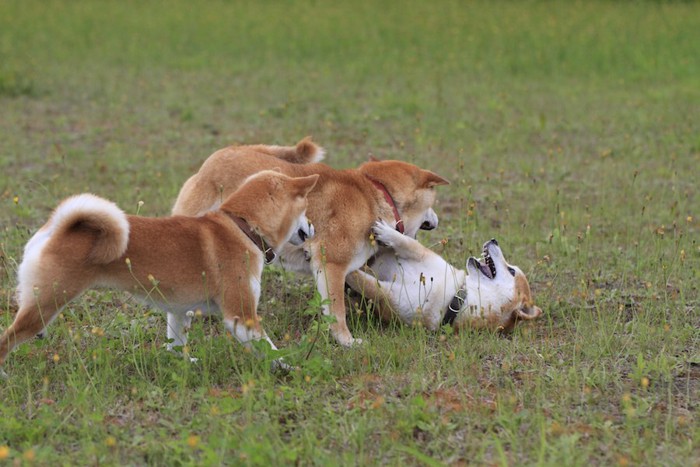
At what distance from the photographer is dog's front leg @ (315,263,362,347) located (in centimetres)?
527

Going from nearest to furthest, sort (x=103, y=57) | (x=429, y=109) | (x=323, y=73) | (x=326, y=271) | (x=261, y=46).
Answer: (x=326, y=271) < (x=429, y=109) < (x=323, y=73) < (x=103, y=57) < (x=261, y=46)

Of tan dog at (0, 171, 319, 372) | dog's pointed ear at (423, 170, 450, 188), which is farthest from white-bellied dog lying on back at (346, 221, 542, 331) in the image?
tan dog at (0, 171, 319, 372)

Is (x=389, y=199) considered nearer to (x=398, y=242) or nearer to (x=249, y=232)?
(x=398, y=242)

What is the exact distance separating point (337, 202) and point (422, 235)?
67.9 inches

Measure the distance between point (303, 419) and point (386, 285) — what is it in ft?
5.54

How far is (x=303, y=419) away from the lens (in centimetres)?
416

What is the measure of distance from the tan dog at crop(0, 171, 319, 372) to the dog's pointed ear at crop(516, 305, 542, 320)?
1417 millimetres

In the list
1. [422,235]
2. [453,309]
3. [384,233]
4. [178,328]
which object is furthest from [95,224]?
[422,235]

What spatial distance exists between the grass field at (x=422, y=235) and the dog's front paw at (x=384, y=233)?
0.53 meters

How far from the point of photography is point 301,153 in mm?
6188

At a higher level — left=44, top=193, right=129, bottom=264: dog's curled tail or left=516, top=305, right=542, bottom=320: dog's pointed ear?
left=44, top=193, right=129, bottom=264: dog's curled tail

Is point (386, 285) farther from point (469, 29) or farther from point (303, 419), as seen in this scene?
point (469, 29)

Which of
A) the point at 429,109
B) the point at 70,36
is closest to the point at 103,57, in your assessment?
the point at 70,36

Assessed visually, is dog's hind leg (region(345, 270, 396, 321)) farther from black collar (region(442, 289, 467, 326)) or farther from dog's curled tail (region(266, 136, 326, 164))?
dog's curled tail (region(266, 136, 326, 164))
